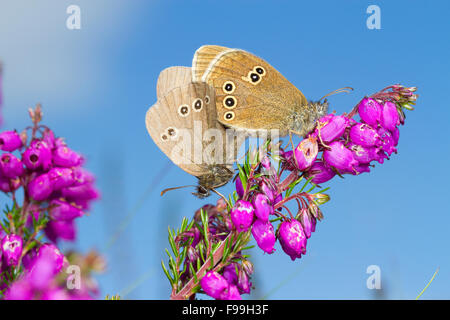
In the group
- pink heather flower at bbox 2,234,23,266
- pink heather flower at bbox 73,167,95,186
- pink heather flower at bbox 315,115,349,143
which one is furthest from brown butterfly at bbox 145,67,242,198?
pink heather flower at bbox 2,234,23,266

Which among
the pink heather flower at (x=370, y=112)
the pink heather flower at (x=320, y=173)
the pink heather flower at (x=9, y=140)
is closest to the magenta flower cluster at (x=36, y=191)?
the pink heather flower at (x=9, y=140)

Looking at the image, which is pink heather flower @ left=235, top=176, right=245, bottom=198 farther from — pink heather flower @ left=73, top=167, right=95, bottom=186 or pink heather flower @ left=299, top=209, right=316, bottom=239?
pink heather flower @ left=73, top=167, right=95, bottom=186

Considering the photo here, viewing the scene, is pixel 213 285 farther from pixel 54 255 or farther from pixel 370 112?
pixel 370 112

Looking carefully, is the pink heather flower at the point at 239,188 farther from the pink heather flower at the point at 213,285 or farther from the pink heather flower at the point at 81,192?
the pink heather flower at the point at 81,192

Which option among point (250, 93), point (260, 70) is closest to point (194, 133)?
point (250, 93)

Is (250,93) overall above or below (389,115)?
above
